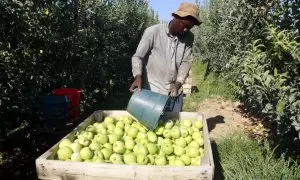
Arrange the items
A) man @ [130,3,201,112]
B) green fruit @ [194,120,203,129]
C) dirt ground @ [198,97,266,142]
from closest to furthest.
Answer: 1. green fruit @ [194,120,203,129]
2. man @ [130,3,201,112]
3. dirt ground @ [198,97,266,142]

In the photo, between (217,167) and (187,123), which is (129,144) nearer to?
(187,123)

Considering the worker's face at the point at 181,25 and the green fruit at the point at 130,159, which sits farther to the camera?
the worker's face at the point at 181,25

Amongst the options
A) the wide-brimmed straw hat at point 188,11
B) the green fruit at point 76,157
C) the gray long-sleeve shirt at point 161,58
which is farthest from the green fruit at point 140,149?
the wide-brimmed straw hat at point 188,11

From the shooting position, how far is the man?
4285 mm

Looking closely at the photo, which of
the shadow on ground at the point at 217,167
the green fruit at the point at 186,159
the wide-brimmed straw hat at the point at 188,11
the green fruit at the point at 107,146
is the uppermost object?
the wide-brimmed straw hat at the point at 188,11

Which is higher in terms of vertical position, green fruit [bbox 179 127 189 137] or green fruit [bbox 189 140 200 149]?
green fruit [bbox 179 127 189 137]

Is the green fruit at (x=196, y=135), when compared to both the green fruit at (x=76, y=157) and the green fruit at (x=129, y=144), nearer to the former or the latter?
the green fruit at (x=129, y=144)

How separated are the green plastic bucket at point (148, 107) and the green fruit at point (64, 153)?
0.85 m

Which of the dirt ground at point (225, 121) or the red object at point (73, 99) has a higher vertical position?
the red object at point (73, 99)

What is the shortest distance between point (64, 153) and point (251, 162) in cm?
268

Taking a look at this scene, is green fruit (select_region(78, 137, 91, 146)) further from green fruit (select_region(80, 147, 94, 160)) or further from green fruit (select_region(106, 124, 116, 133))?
green fruit (select_region(106, 124, 116, 133))

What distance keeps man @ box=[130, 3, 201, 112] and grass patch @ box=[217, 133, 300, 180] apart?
1030 mm

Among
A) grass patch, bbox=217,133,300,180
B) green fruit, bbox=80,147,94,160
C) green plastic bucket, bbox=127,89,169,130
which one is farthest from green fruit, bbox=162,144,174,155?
grass patch, bbox=217,133,300,180

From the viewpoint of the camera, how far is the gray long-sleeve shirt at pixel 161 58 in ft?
14.3
